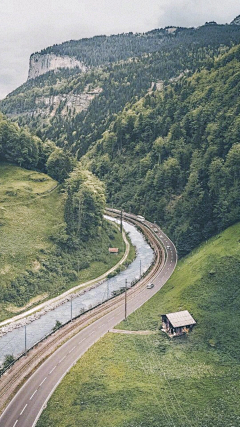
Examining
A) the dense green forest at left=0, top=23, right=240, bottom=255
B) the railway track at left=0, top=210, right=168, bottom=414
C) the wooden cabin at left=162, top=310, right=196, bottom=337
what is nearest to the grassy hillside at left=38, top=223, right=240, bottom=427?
the wooden cabin at left=162, top=310, right=196, bottom=337

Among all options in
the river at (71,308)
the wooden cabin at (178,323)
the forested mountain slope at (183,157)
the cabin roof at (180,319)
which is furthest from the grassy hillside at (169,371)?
the forested mountain slope at (183,157)

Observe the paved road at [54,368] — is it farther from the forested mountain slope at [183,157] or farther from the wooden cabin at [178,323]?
the forested mountain slope at [183,157]

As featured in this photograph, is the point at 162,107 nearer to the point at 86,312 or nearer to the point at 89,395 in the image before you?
the point at 86,312

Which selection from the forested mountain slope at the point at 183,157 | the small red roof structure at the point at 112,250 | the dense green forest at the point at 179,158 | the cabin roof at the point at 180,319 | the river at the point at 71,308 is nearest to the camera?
the cabin roof at the point at 180,319

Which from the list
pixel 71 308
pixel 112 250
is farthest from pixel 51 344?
pixel 112 250

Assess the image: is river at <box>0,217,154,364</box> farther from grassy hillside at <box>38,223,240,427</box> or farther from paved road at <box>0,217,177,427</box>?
grassy hillside at <box>38,223,240,427</box>

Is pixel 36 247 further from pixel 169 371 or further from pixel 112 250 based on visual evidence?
pixel 169 371

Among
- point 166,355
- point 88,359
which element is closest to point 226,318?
point 166,355
